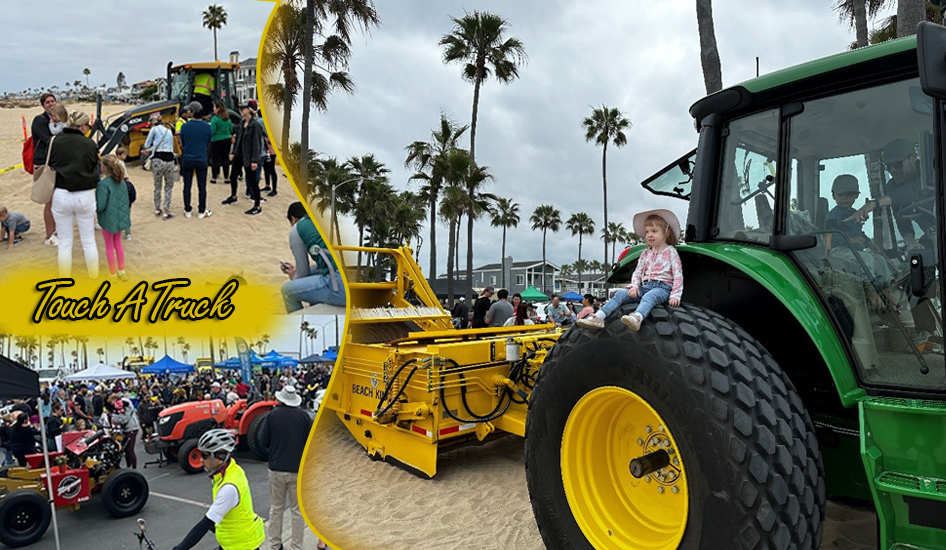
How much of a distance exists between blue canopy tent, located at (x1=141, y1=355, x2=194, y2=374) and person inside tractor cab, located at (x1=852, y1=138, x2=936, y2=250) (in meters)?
3.02

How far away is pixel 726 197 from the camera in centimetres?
309

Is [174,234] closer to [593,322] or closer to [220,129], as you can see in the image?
[220,129]

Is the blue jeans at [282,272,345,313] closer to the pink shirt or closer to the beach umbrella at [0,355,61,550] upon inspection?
the pink shirt

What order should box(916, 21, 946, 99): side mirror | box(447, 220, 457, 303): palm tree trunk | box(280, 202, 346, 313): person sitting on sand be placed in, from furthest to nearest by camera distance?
box(447, 220, 457, 303): palm tree trunk, box(280, 202, 346, 313): person sitting on sand, box(916, 21, 946, 99): side mirror

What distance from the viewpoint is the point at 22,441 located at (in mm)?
8102

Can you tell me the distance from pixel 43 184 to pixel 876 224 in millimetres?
3071

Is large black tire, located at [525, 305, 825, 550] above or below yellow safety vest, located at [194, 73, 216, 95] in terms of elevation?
below

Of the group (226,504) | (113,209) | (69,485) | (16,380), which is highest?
(113,209)

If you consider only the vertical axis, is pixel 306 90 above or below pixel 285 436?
above

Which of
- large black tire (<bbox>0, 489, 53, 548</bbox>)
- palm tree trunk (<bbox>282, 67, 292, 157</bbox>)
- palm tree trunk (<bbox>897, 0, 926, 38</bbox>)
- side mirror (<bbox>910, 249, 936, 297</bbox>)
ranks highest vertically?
palm tree trunk (<bbox>897, 0, 926, 38</bbox>)

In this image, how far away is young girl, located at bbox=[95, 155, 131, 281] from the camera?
2.22m

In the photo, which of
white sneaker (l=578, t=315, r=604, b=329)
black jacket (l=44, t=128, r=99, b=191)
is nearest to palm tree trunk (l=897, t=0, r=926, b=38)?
white sneaker (l=578, t=315, r=604, b=329)

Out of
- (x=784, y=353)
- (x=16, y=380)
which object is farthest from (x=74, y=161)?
(x=784, y=353)

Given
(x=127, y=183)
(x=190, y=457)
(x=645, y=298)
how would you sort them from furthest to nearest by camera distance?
(x=190, y=457) → (x=645, y=298) → (x=127, y=183)
